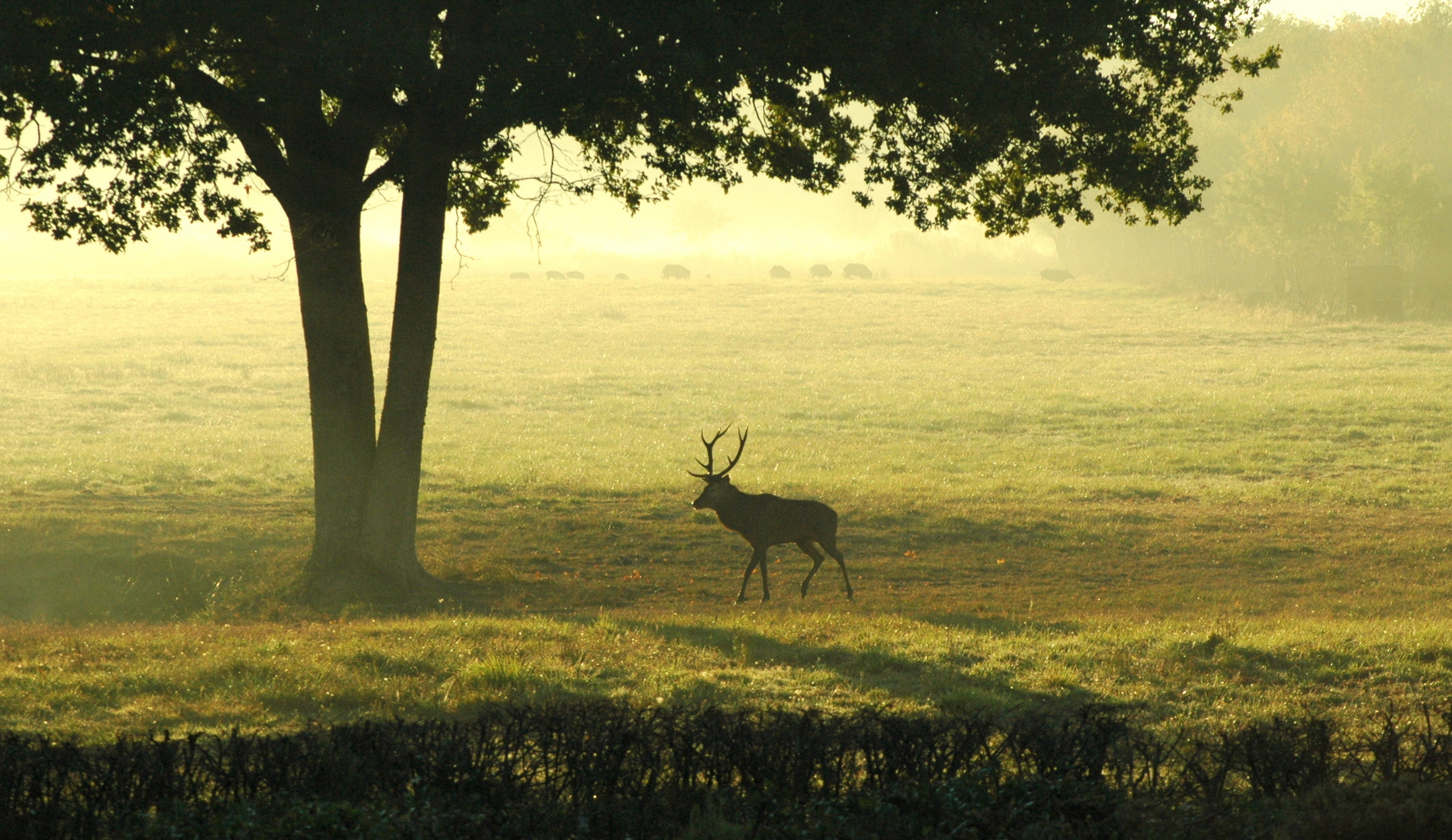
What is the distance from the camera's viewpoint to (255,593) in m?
14.2

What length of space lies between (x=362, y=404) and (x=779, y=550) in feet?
21.7

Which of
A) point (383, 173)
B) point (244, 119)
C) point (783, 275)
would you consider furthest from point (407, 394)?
point (783, 275)

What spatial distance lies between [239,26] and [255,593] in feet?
20.2

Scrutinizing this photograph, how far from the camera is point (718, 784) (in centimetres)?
621

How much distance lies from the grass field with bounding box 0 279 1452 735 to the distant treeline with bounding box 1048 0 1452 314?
53.8 ft

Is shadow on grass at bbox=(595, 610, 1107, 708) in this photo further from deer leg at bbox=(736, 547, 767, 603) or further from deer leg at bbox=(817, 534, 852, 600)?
deer leg at bbox=(817, 534, 852, 600)

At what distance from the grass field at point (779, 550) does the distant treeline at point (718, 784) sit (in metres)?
2.10

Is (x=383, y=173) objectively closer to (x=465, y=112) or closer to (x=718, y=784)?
(x=465, y=112)

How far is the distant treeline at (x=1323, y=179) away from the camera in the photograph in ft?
215

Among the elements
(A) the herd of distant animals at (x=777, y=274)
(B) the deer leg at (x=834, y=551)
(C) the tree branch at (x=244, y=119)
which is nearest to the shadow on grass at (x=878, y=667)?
(B) the deer leg at (x=834, y=551)

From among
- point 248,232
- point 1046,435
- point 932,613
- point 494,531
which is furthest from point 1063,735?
point 1046,435

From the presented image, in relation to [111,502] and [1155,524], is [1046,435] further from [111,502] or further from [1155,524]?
[111,502]

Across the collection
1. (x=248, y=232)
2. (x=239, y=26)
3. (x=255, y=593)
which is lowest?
(x=255, y=593)

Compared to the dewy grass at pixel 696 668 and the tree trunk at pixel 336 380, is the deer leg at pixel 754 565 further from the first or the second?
the tree trunk at pixel 336 380
